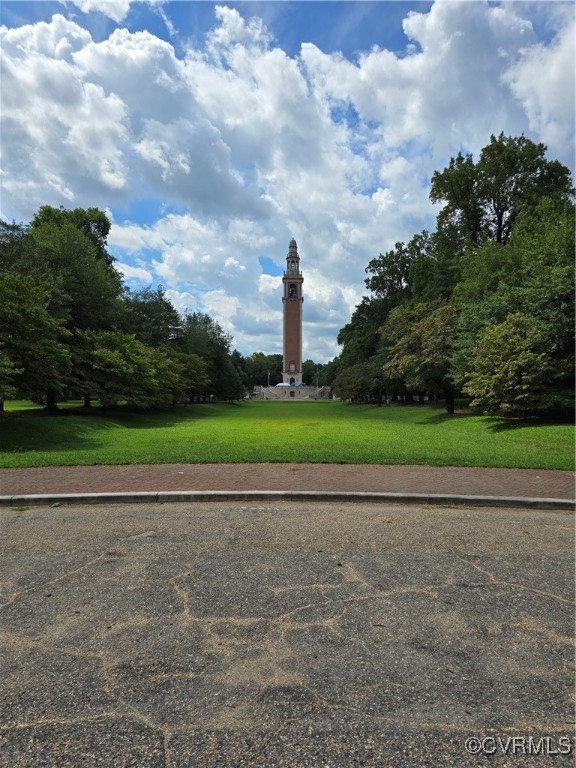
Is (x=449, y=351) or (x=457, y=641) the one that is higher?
(x=449, y=351)

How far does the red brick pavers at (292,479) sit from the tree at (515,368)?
12.0 meters

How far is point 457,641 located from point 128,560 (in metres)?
3.52

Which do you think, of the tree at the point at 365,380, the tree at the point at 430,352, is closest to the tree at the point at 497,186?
the tree at the point at 430,352

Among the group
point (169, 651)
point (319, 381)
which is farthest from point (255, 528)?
point (319, 381)

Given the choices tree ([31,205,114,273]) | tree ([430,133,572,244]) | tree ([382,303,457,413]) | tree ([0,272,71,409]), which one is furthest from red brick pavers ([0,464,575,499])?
tree ([31,205,114,273])

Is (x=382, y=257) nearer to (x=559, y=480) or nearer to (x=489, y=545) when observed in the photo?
(x=559, y=480)

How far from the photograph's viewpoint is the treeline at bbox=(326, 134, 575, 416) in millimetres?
21734

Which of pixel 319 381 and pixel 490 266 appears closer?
pixel 490 266

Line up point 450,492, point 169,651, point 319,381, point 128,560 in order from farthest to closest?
point 319,381, point 450,492, point 128,560, point 169,651

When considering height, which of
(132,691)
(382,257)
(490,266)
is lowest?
(132,691)

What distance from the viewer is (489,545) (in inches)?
220

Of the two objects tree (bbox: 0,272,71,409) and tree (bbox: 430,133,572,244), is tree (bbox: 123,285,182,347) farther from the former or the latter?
tree (bbox: 430,133,572,244)

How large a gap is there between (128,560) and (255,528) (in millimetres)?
1818

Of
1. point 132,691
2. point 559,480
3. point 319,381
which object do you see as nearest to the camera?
point 132,691
